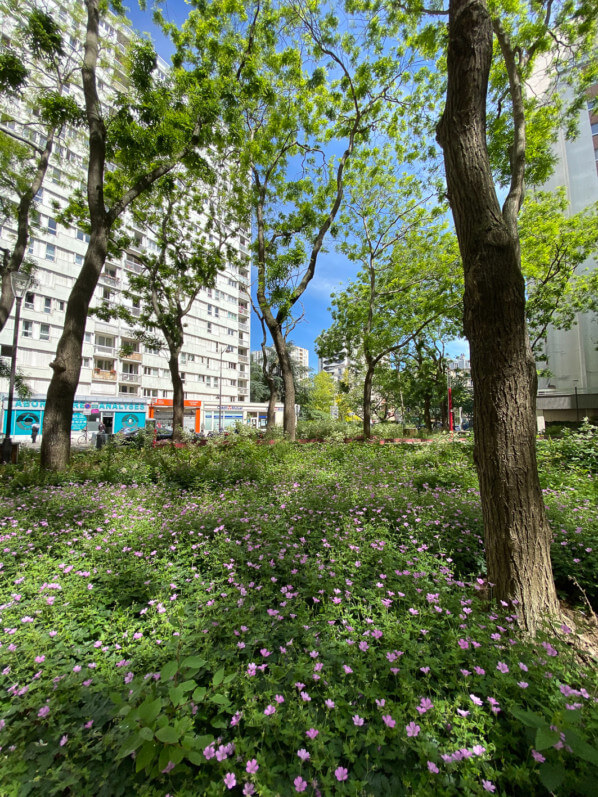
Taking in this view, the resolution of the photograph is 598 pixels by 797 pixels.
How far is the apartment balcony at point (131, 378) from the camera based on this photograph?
32.5m

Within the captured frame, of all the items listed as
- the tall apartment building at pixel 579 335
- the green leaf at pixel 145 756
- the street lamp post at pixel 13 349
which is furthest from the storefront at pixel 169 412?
the green leaf at pixel 145 756

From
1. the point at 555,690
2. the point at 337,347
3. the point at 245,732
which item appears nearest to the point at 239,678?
the point at 245,732

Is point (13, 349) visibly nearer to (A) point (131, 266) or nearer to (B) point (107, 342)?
(B) point (107, 342)

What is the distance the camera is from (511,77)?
4.83 m

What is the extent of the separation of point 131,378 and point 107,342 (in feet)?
12.9

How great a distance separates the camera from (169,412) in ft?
121

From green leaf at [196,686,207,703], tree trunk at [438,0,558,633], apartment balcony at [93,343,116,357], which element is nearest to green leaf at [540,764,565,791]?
green leaf at [196,686,207,703]

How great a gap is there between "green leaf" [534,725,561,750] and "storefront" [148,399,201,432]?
3436 centimetres

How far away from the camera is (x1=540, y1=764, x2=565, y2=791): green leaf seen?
1079 millimetres

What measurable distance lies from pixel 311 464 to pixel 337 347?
14616 mm

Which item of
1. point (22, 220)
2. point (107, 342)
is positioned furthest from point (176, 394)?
point (107, 342)

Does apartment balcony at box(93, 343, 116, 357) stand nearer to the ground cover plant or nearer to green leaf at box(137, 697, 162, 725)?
the ground cover plant

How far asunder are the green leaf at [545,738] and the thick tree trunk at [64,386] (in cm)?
755

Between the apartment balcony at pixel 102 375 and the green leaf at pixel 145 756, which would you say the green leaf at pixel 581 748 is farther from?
the apartment balcony at pixel 102 375
